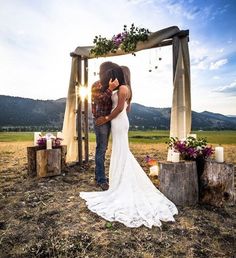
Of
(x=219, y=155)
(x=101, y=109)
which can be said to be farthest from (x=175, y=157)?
(x=101, y=109)

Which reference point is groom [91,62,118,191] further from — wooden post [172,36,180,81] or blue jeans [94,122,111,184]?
wooden post [172,36,180,81]

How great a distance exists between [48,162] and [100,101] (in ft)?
7.91

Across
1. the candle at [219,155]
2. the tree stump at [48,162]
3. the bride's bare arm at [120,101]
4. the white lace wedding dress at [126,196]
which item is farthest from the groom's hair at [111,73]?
the tree stump at [48,162]

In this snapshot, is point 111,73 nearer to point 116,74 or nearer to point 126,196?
point 116,74

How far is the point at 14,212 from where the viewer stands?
3.96 metres

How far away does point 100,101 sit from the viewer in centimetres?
502

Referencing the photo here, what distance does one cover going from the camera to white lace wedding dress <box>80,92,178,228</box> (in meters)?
3.65

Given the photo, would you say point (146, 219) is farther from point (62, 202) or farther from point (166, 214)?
point (62, 202)

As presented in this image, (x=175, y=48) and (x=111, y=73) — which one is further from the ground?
(x=175, y=48)

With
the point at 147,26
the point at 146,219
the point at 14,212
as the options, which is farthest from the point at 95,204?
the point at 147,26

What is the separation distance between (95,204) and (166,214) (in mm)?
1215

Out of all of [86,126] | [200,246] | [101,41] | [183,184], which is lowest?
[200,246]

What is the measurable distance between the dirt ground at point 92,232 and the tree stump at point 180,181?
18 centimetres

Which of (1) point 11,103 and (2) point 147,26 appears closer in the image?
(2) point 147,26
